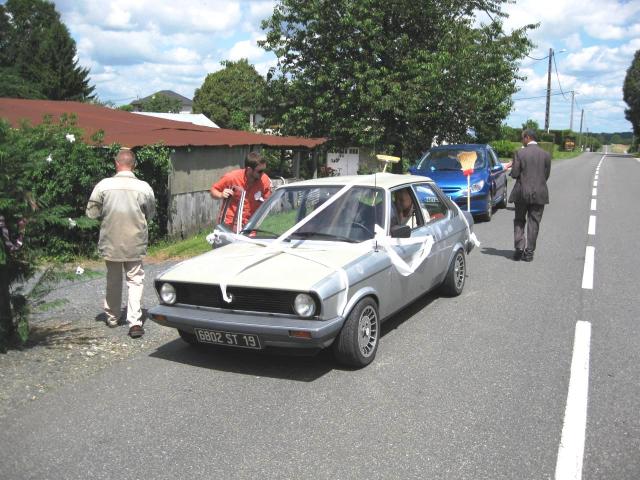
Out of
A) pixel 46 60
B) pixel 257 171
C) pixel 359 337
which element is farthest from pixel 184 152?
pixel 46 60

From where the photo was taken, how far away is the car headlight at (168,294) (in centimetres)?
503

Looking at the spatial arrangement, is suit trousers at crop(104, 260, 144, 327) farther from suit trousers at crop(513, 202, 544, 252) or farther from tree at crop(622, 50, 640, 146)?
tree at crop(622, 50, 640, 146)

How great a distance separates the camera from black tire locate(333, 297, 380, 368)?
4711 mm

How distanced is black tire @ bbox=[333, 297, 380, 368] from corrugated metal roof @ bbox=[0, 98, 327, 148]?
716cm

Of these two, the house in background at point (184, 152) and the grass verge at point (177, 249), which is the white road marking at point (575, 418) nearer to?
the grass verge at point (177, 249)

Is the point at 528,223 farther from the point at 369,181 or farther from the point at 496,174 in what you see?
the point at 496,174

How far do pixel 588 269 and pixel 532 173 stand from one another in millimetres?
1653

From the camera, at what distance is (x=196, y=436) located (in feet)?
12.4

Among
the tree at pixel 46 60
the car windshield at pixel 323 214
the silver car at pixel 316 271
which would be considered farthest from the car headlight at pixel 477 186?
the tree at pixel 46 60

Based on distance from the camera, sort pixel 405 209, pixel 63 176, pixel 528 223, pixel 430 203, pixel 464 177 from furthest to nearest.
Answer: pixel 464 177 → pixel 63 176 → pixel 528 223 → pixel 430 203 → pixel 405 209

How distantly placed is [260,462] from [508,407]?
173 cm

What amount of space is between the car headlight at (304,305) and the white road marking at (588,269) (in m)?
4.59

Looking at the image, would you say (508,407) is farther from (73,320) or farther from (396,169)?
(396,169)

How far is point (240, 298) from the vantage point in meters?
4.70
